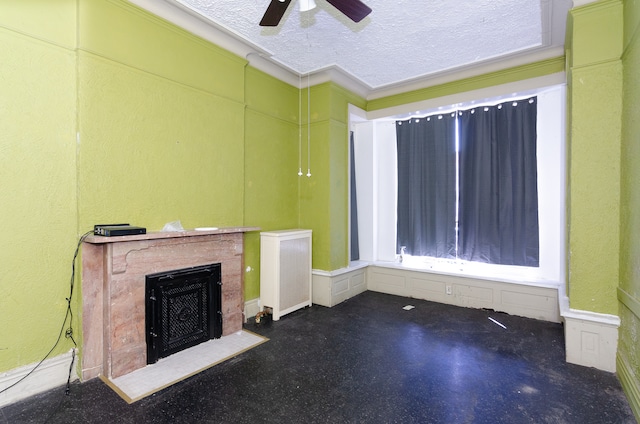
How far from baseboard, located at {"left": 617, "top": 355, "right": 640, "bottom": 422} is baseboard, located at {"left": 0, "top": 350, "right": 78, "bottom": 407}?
3792mm

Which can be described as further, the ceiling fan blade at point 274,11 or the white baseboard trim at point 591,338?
the white baseboard trim at point 591,338

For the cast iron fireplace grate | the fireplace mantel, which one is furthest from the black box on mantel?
the cast iron fireplace grate

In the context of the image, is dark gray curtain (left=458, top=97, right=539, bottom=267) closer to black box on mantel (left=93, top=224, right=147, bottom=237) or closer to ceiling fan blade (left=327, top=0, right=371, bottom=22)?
ceiling fan blade (left=327, top=0, right=371, bottom=22)

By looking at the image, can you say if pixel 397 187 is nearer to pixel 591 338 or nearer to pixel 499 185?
pixel 499 185

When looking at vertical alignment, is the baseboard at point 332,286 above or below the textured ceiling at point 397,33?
below

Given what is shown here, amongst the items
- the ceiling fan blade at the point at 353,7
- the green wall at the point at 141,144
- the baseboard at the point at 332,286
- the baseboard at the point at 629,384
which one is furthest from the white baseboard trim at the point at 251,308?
the baseboard at the point at 629,384

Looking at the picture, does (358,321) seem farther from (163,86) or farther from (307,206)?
(163,86)

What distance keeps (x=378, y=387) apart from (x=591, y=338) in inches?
69.3

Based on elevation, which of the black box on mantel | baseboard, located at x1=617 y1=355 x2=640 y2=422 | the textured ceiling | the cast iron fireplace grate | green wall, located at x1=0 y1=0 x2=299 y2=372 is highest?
the textured ceiling

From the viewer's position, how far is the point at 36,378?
205 cm

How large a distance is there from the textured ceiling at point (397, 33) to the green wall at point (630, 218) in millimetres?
769

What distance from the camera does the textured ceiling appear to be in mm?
2582

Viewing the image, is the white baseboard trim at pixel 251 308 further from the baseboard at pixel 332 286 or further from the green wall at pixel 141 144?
the green wall at pixel 141 144

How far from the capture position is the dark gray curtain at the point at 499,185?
12.0 ft
